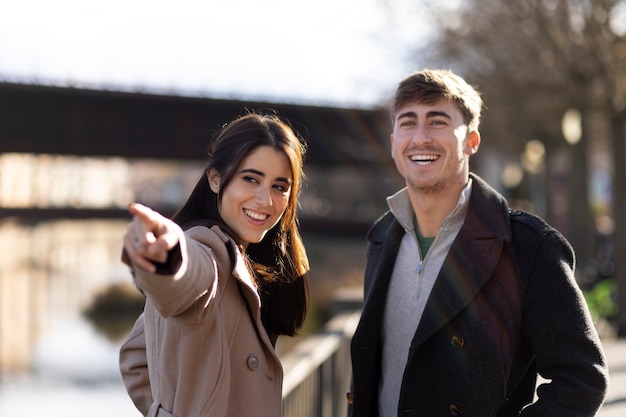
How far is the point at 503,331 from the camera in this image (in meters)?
3.02

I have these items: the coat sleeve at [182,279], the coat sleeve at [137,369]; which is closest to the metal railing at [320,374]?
the coat sleeve at [137,369]

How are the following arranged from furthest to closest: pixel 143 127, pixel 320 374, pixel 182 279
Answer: pixel 143 127 → pixel 320 374 → pixel 182 279

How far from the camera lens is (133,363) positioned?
10.6 feet

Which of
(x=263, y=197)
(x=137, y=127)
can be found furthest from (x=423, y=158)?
(x=137, y=127)

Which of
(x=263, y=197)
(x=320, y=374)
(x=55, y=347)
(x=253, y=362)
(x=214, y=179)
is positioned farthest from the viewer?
(x=55, y=347)

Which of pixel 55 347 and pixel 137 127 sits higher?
pixel 137 127

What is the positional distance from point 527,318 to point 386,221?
88 cm

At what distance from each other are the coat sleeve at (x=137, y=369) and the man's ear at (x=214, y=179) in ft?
1.63

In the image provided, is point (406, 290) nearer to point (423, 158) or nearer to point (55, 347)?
point (423, 158)

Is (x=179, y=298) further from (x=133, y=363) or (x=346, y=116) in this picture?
(x=346, y=116)

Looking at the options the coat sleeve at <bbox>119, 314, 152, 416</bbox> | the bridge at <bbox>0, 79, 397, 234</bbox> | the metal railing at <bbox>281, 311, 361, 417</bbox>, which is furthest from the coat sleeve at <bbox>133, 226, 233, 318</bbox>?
the bridge at <bbox>0, 79, 397, 234</bbox>

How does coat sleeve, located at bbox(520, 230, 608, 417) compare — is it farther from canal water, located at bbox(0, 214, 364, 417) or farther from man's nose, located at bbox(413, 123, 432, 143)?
canal water, located at bbox(0, 214, 364, 417)

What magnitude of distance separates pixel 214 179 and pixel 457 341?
0.95 metres

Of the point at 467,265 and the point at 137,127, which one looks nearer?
the point at 467,265
